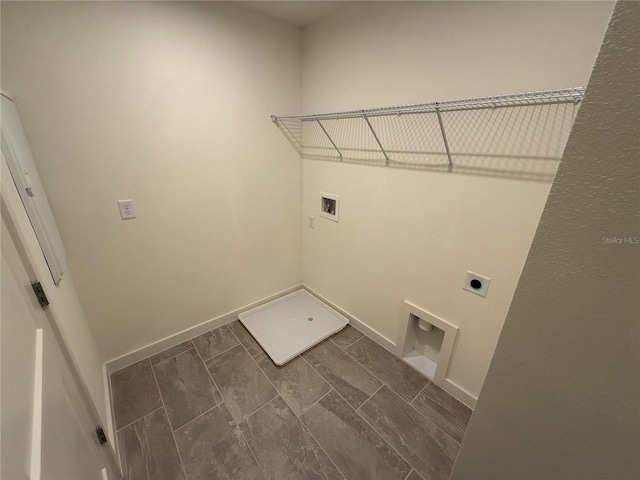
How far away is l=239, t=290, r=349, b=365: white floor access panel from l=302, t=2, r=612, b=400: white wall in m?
0.32

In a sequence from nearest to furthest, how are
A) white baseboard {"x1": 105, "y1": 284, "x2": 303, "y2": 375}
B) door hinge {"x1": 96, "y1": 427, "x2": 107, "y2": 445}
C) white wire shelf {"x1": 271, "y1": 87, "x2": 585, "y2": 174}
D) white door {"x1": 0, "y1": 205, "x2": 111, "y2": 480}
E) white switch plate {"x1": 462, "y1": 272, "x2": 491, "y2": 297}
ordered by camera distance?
white door {"x1": 0, "y1": 205, "x2": 111, "y2": 480} < white wire shelf {"x1": 271, "y1": 87, "x2": 585, "y2": 174} < door hinge {"x1": 96, "y1": 427, "x2": 107, "y2": 445} < white switch plate {"x1": 462, "y1": 272, "x2": 491, "y2": 297} < white baseboard {"x1": 105, "y1": 284, "x2": 303, "y2": 375}

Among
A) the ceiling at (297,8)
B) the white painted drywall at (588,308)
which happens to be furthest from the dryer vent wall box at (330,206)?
the white painted drywall at (588,308)

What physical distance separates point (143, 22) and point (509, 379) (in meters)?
2.19

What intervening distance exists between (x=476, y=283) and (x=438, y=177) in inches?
24.5

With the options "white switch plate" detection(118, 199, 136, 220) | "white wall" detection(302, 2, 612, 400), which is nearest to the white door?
"white switch plate" detection(118, 199, 136, 220)

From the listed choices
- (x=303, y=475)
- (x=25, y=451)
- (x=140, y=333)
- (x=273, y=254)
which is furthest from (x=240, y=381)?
(x=25, y=451)

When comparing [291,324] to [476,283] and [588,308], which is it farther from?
[588,308]

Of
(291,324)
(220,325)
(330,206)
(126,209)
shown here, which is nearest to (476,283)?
(330,206)

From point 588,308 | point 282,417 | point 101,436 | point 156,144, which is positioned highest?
point 156,144

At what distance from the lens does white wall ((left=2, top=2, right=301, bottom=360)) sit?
3.98 feet

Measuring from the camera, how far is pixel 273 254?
2.35 meters

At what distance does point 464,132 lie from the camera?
1.24 m

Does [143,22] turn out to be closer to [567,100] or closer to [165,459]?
[567,100]

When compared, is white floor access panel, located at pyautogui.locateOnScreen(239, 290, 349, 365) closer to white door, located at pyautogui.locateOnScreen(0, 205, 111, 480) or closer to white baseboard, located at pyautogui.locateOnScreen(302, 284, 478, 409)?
white baseboard, located at pyautogui.locateOnScreen(302, 284, 478, 409)
